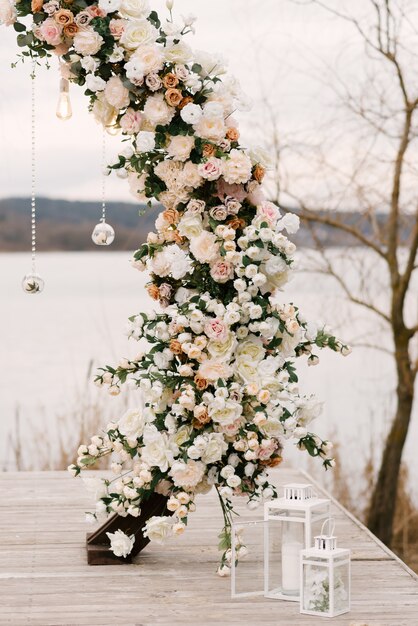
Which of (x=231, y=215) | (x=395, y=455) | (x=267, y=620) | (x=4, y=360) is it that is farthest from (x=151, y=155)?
(x=4, y=360)

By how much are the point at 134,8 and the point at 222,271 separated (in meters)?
0.82

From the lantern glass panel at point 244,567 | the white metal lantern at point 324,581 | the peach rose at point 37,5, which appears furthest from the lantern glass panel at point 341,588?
the peach rose at point 37,5

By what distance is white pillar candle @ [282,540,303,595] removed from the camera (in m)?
3.07

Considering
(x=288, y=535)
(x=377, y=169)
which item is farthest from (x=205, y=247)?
(x=377, y=169)

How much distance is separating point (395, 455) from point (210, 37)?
2.57m

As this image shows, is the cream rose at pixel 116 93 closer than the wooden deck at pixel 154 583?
No

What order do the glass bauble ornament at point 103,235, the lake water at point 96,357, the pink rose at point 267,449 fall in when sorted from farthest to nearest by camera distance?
the lake water at point 96,357 < the glass bauble ornament at point 103,235 < the pink rose at point 267,449

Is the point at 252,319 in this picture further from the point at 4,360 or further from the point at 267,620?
the point at 4,360

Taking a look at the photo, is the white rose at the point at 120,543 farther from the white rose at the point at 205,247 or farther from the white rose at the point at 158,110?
the white rose at the point at 158,110

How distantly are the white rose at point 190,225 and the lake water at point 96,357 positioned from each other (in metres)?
1.38

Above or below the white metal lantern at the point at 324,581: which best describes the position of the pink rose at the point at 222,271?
above

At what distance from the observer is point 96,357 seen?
7477 mm

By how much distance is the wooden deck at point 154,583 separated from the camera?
2.93 meters

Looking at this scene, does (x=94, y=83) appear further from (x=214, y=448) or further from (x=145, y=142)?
(x=214, y=448)
